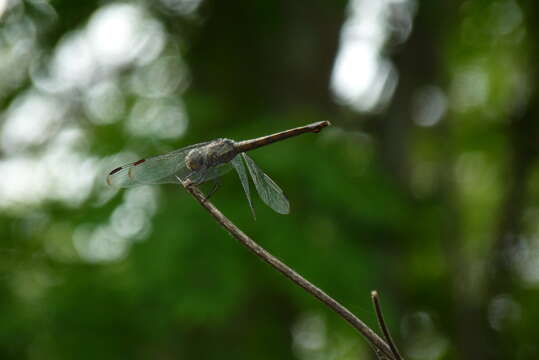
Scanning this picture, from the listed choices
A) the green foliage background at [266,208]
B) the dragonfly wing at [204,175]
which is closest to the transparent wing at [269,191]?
the dragonfly wing at [204,175]

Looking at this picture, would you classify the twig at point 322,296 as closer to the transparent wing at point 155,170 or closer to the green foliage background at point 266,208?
the transparent wing at point 155,170

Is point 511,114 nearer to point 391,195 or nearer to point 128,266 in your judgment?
point 391,195

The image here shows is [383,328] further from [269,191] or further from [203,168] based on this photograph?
[269,191]

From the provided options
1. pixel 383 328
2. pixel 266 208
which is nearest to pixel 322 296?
pixel 383 328

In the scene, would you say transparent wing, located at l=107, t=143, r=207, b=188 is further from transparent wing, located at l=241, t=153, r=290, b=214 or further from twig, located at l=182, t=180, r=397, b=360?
twig, located at l=182, t=180, r=397, b=360

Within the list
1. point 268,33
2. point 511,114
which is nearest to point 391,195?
point 268,33

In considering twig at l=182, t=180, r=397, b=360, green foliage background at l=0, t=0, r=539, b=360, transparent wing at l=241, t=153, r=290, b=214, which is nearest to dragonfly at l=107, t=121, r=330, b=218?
transparent wing at l=241, t=153, r=290, b=214
